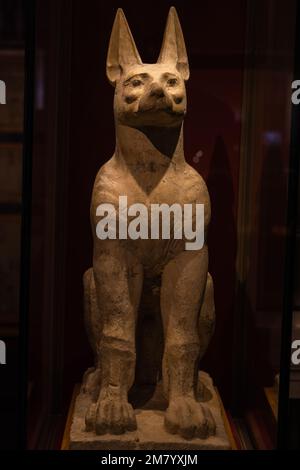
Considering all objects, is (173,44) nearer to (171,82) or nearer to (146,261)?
(171,82)

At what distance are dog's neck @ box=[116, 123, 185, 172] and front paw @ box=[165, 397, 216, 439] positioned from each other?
0.73 m

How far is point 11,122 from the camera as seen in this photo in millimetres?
2115

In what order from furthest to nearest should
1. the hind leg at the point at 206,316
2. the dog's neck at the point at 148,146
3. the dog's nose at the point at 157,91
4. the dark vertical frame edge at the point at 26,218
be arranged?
the hind leg at the point at 206,316
the dog's neck at the point at 148,146
the dog's nose at the point at 157,91
the dark vertical frame edge at the point at 26,218

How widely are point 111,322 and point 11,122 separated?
0.70 m

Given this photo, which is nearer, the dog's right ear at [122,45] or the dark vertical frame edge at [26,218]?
the dark vertical frame edge at [26,218]

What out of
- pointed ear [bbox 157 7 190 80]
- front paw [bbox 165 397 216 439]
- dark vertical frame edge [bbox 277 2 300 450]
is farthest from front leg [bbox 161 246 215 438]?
pointed ear [bbox 157 7 190 80]

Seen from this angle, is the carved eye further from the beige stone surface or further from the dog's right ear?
the dog's right ear

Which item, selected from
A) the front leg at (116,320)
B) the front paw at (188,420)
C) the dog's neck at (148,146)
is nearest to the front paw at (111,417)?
the front leg at (116,320)

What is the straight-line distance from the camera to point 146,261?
2459 millimetres

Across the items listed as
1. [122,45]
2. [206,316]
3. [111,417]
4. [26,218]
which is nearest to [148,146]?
[122,45]

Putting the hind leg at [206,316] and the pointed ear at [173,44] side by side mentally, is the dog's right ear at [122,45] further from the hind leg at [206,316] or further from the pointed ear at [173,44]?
the hind leg at [206,316]

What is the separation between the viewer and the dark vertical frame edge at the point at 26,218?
6.67 ft

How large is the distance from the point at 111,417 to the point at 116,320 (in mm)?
292

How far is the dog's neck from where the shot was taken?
239 cm
